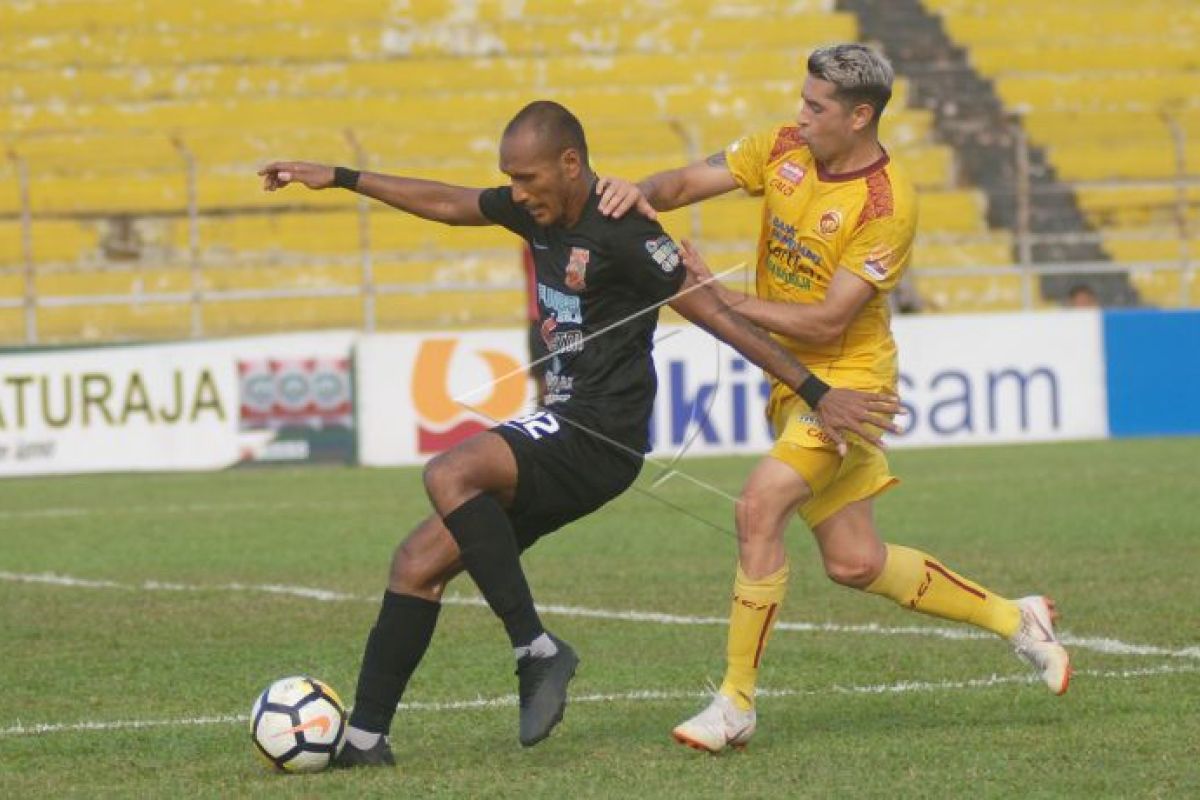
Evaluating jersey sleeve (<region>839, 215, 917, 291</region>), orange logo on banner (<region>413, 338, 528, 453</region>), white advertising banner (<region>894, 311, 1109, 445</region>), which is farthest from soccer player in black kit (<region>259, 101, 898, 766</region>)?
white advertising banner (<region>894, 311, 1109, 445</region>)

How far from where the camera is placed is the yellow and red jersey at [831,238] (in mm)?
6609

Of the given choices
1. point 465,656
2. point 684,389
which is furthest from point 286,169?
point 684,389

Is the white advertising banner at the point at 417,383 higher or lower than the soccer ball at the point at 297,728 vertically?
lower

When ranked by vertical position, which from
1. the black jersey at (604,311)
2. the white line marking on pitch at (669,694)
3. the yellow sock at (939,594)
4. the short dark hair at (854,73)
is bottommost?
the white line marking on pitch at (669,694)

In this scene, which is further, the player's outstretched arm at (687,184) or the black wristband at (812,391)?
the player's outstretched arm at (687,184)

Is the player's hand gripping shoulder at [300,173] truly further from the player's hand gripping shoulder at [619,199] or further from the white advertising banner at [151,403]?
the white advertising banner at [151,403]

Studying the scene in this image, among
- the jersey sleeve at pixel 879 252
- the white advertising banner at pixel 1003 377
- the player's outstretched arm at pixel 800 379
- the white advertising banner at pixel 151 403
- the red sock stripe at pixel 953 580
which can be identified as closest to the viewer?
the player's outstretched arm at pixel 800 379

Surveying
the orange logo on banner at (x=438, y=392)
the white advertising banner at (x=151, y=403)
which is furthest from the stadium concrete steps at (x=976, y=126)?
the white advertising banner at (x=151, y=403)

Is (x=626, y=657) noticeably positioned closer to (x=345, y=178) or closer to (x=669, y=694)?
(x=669, y=694)

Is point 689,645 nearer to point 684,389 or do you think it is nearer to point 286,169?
point 286,169

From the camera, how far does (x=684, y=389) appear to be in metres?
19.0

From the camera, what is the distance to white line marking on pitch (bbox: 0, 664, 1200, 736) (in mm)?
6930

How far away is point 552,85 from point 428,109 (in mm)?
1542

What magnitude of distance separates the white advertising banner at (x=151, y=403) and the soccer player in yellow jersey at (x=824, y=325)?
40.5 feet
